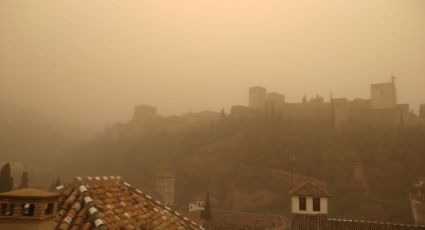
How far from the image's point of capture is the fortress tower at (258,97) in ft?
218

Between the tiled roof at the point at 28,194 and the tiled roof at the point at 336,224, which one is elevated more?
the tiled roof at the point at 28,194

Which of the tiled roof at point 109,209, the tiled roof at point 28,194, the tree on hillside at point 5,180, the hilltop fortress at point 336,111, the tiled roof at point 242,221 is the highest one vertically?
the hilltop fortress at point 336,111

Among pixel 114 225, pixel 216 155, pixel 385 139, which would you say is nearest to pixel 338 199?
pixel 385 139

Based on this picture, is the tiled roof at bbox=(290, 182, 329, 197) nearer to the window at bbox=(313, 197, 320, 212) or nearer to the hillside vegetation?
the window at bbox=(313, 197, 320, 212)

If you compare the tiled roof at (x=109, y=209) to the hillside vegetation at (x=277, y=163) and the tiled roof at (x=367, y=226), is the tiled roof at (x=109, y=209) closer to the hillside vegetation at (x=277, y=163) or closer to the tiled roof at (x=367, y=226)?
the tiled roof at (x=367, y=226)

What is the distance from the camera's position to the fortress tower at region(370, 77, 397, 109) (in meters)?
52.8

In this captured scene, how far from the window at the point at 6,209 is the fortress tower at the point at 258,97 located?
6313cm

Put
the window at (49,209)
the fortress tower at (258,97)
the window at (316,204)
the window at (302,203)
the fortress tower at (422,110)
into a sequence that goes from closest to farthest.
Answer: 1. the window at (49,209)
2. the window at (316,204)
3. the window at (302,203)
4. the fortress tower at (422,110)
5. the fortress tower at (258,97)

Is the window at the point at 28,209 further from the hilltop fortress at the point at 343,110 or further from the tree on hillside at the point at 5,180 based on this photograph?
the hilltop fortress at the point at 343,110

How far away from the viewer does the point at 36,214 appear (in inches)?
157

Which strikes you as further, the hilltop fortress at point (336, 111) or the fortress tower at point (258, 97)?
the fortress tower at point (258, 97)

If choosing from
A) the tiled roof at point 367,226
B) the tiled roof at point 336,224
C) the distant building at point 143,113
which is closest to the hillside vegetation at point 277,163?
the distant building at point 143,113

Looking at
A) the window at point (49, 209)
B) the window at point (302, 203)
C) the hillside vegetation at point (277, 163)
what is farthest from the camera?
the hillside vegetation at point (277, 163)

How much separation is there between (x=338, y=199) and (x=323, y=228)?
2359cm
